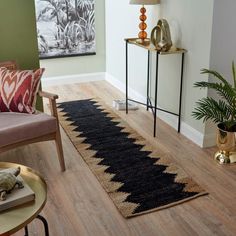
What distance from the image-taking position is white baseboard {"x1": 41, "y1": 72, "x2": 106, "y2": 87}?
194 inches

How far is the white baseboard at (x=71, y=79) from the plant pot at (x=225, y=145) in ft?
8.63

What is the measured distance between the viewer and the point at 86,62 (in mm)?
5098

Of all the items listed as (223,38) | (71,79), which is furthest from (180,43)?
(71,79)

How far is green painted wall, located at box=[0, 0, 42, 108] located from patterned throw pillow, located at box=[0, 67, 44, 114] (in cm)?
57

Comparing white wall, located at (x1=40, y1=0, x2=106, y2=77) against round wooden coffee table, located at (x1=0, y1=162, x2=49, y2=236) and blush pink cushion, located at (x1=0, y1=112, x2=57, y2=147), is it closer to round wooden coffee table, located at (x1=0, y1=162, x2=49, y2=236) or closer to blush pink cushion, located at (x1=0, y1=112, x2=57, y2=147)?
blush pink cushion, located at (x1=0, y1=112, x2=57, y2=147)

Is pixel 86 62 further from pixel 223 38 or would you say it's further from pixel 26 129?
pixel 26 129

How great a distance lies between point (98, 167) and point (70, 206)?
1.76ft

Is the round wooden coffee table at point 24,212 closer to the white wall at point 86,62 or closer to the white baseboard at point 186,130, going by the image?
the white baseboard at point 186,130

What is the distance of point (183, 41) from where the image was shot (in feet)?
10.5

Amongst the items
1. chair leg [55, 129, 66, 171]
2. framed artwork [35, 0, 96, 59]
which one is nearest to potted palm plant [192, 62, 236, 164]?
chair leg [55, 129, 66, 171]

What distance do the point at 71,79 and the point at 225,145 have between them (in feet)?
9.14

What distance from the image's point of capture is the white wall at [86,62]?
16.1 feet

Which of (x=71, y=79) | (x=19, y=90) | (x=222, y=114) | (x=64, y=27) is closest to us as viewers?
(x=19, y=90)

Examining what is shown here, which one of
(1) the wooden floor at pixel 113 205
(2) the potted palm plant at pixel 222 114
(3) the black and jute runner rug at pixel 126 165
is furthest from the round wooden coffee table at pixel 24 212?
(2) the potted palm plant at pixel 222 114
